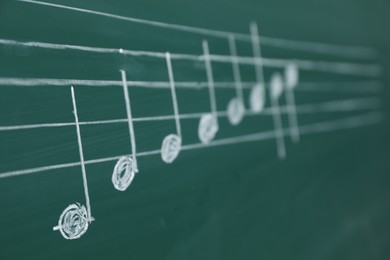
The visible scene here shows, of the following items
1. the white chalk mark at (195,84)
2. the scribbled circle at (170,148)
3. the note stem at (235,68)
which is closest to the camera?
the white chalk mark at (195,84)

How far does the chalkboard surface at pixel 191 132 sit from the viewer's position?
0.43 m

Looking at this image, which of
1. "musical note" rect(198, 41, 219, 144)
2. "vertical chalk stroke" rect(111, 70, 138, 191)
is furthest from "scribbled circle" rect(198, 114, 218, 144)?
"vertical chalk stroke" rect(111, 70, 138, 191)

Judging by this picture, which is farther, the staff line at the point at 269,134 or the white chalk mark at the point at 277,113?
the white chalk mark at the point at 277,113

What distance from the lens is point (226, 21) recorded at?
657 mm

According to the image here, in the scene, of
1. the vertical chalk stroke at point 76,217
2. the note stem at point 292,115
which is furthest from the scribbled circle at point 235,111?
the vertical chalk stroke at point 76,217

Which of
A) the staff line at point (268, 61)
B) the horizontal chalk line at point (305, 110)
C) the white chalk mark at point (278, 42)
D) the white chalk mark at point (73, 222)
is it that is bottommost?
the white chalk mark at point (73, 222)

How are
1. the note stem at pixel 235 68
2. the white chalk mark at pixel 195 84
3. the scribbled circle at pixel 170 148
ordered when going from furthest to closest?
the note stem at pixel 235 68 < the scribbled circle at pixel 170 148 < the white chalk mark at pixel 195 84

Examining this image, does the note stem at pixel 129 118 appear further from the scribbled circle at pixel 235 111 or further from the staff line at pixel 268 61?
the scribbled circle at pixel 235 111

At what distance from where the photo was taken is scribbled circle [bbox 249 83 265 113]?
2.23 ft

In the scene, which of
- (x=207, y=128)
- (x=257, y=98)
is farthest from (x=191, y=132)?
(x=257, y=98)

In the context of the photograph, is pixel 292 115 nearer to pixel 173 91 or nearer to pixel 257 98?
pixel 257 98

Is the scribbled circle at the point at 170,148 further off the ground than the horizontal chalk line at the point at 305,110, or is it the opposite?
the horizontal chalk line at the point at 305,110

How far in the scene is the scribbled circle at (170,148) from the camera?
550mm

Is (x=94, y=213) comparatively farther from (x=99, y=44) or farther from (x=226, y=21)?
(x=226, y=21)
